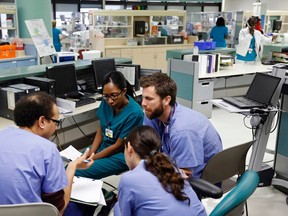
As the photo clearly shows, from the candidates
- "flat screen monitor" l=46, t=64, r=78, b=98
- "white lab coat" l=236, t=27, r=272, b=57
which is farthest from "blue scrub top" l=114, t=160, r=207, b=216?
"white lab coat" l=236, t=27, r=272, b=57

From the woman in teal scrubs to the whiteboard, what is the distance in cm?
335

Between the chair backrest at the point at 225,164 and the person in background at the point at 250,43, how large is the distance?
4.17m

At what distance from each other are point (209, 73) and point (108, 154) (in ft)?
9.53

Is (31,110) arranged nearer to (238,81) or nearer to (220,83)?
(220,83)

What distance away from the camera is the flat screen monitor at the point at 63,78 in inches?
124

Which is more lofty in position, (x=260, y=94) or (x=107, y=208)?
(x=260, y=94)

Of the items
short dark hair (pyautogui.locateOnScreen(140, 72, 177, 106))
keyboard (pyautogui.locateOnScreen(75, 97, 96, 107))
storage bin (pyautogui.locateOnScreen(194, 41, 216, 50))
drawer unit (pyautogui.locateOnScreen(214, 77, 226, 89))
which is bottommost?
drawer unit (pyautogui.locateOnScreen(214, 77, 226, 89))

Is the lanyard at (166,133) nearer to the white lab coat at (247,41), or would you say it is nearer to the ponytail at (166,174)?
the ponytail at (166,174)

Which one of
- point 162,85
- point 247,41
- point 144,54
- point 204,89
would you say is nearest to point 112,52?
point 144,54

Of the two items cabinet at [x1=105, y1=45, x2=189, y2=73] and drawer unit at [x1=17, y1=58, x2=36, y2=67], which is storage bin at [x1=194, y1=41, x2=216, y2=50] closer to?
cabinet at [x1=105, y1=45, x2=189, y2=73]

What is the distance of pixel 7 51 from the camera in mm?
5922

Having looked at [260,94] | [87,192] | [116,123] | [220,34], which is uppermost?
[220,34]

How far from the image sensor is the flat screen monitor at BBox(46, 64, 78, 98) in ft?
10.3

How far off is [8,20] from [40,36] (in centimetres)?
121
